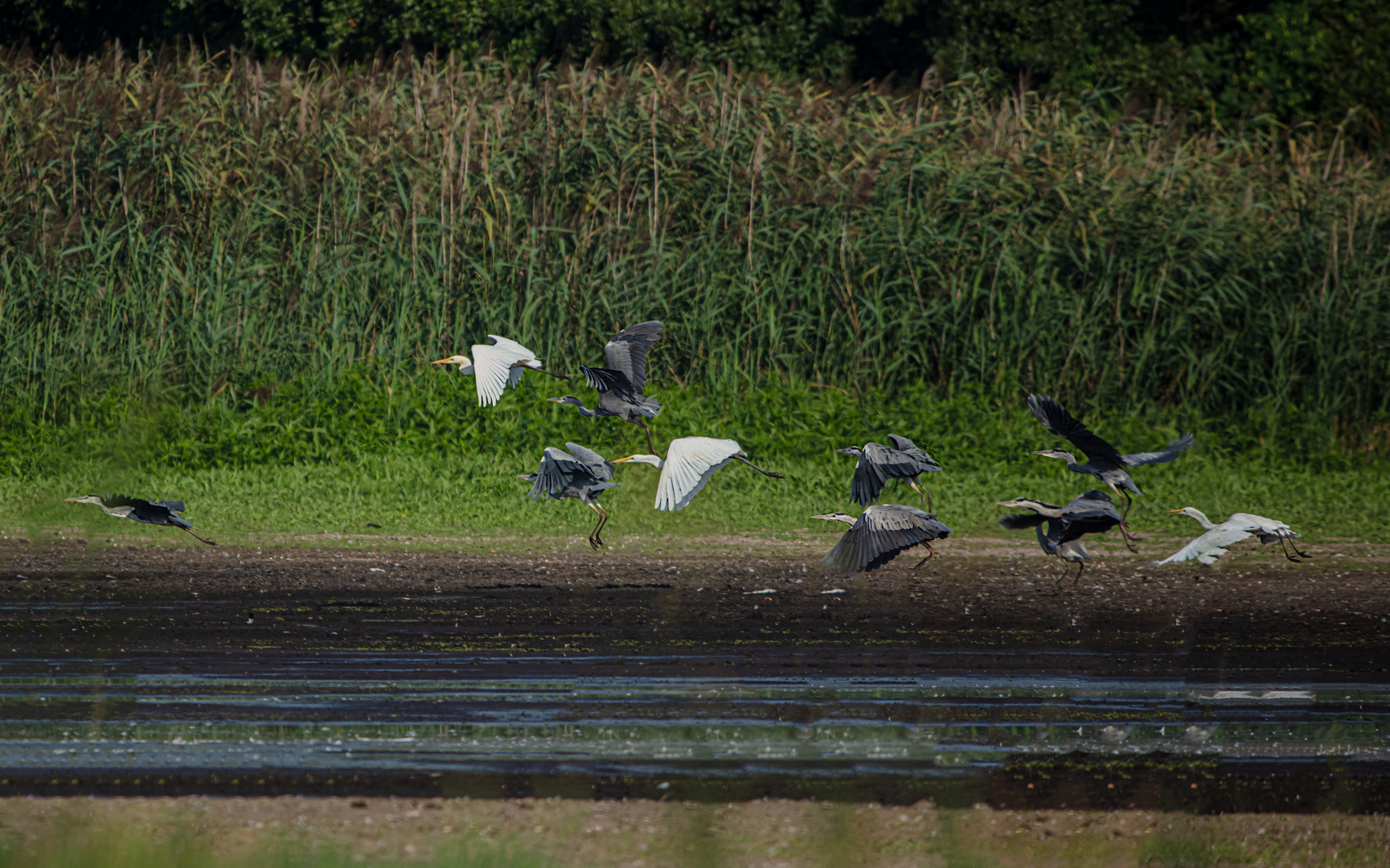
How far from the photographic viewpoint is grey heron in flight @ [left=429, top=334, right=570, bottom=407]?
770 cm

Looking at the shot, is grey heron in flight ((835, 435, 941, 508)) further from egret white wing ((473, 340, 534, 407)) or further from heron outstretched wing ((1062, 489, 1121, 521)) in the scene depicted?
egret white wing ((473, 340, 534, 407))

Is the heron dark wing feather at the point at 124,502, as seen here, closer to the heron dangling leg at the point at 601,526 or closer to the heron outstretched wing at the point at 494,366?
the heron outstretched wing at the point at 494,366

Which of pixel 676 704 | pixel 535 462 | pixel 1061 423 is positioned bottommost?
pixel 535 462

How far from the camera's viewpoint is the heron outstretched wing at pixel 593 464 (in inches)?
298

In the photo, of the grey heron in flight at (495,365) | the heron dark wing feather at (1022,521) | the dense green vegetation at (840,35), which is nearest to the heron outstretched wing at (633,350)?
the grey heron in flight at (495,365)

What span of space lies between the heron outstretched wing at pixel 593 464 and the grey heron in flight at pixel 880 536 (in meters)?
1.38

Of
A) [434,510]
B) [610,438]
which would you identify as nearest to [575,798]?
[434,510]

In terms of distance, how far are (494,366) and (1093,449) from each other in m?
2.77

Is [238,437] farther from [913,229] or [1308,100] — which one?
[1308,100]

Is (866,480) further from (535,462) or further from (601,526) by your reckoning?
(535,462)

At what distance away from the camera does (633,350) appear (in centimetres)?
781

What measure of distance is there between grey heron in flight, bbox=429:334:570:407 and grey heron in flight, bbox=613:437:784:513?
3.26 feet

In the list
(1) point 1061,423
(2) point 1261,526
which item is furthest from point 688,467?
(2) point 1261,526

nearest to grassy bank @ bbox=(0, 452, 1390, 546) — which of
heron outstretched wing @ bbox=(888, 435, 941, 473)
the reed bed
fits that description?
the reed bed
